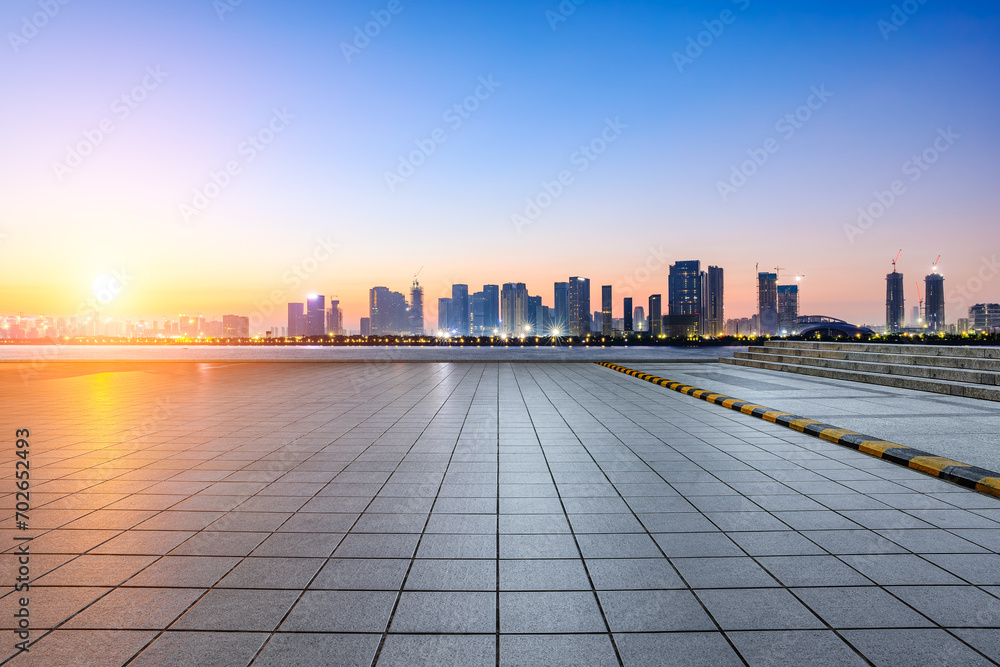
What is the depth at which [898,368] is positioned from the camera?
15594 mm

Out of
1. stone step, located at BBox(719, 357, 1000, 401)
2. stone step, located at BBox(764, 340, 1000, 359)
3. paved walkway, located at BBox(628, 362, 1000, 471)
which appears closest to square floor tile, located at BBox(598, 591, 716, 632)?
paved walkway, located at BBox(628, 362, 1000, 471)

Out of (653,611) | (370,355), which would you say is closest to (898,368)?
(653,611)

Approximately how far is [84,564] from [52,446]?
5790mm

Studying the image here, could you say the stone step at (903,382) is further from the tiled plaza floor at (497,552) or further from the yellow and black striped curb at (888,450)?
the tiled plaza floor at (497,552)

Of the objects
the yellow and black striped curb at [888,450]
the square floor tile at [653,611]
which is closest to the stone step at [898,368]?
the yellow and black striped curb at [888,450]

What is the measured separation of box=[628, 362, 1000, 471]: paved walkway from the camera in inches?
305

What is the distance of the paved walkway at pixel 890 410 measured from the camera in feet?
25.5

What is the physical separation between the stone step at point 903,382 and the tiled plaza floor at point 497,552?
752 centimetres

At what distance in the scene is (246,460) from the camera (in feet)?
24.3

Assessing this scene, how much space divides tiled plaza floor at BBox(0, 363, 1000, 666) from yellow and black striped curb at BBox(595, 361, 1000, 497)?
0.26 m

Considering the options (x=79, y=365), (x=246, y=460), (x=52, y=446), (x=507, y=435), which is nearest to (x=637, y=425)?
(x=507, y=435)

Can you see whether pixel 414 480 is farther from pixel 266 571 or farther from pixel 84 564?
pixel 84 564

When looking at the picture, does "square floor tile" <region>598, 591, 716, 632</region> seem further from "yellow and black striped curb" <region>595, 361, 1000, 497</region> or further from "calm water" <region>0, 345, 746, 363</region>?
"calm water" <region>0, 345, 746, 363</region>

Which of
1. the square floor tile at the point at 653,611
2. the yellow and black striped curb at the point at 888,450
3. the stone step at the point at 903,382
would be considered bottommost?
→ the square floor tile at the point at 653,611
